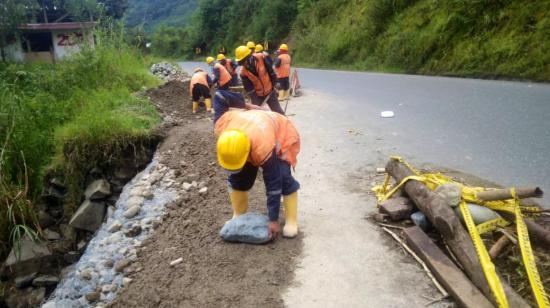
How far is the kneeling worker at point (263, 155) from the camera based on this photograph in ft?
10.3

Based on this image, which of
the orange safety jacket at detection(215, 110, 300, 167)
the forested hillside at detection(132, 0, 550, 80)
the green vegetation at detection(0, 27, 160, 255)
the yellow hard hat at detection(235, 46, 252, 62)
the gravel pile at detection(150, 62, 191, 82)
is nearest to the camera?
the orange safety jacket at detection(215, 110, 300, 167)

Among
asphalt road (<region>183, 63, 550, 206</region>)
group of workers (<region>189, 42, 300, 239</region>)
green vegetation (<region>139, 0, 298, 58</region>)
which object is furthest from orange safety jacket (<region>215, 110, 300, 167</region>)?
green vegetation (<region>139, 0, 298, 58</region>)

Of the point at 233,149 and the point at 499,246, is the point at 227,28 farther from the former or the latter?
the point at 499,246

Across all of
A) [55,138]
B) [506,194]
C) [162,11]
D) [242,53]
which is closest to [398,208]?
[506,194]

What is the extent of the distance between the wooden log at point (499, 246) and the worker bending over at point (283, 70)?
8.17 metres

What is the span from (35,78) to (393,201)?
10.7 metres

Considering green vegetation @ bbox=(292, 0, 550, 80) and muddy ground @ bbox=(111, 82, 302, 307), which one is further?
green vegetation @ bbox=(292, 0, 550, 80)

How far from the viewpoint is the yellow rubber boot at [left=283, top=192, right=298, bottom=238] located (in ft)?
12.1

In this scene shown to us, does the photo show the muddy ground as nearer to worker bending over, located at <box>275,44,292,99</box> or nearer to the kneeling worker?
the kneeling worker

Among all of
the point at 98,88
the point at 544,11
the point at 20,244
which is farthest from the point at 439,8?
the point at 20,244

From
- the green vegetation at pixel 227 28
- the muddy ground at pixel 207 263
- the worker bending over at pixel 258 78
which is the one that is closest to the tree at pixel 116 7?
the green vegetation at pixel 227 28

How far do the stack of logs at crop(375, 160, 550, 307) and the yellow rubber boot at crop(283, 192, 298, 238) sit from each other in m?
0.82

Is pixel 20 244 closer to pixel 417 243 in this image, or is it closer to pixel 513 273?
pixel 417 243

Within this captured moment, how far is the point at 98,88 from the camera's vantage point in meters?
10.2
